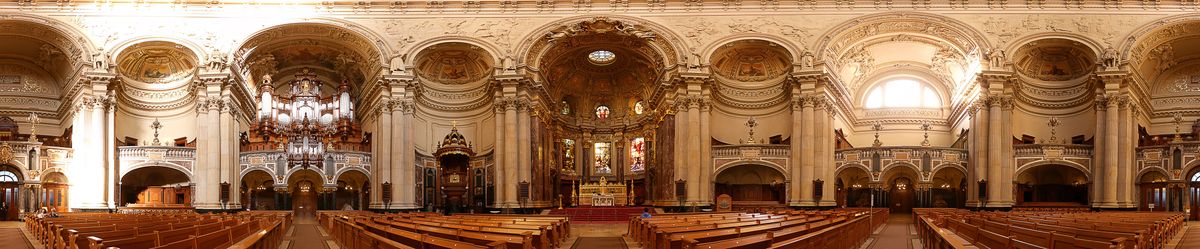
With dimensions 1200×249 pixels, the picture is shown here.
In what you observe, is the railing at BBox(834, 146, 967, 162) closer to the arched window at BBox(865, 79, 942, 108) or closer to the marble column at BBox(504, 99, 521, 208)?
the arched window at BBox(865, 79, 942, 108)

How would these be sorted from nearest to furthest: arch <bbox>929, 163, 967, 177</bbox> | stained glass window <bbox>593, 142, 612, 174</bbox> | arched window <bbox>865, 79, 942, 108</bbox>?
arch <bbox>929, 163, 967, 177</bbox>
stained glass window <bbox>593, 142, 612, 174</bbox>
arched window <bbox>865, 79, 942, 108</bbox>

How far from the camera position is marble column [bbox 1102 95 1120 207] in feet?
102

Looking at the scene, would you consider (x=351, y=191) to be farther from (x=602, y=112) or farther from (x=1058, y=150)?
(x=1058, y=150)

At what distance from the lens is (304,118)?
34.7 metres

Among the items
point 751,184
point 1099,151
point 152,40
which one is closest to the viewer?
point 152,40

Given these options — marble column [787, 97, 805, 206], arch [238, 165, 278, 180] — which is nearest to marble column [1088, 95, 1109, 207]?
marble column [787, 97, 805, 206]

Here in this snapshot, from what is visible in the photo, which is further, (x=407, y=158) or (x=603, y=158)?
(x=603, y=158)

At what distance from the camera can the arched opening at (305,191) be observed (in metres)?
34.5

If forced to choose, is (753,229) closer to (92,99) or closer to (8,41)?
(92,99)

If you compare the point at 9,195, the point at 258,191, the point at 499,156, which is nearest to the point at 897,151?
the point at 499,156

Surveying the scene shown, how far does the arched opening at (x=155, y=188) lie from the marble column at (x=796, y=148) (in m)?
21.3

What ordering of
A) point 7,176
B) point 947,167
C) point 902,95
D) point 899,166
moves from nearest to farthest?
point 7,176 < point 899,166 < point 947,167 < point 902,95

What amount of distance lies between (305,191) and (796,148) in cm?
1845

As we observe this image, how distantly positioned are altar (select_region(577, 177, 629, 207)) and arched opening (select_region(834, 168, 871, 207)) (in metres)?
8.31
